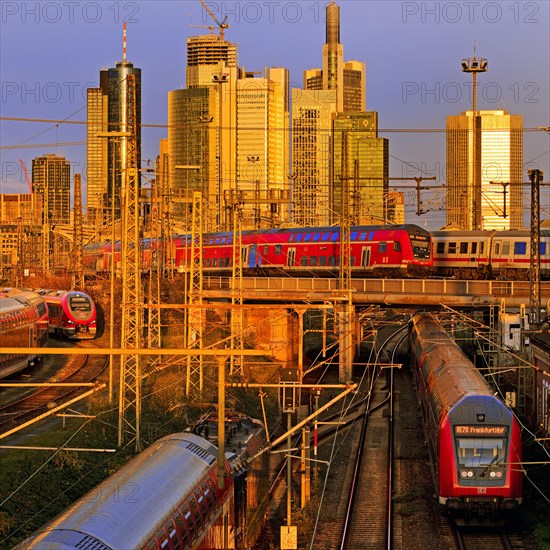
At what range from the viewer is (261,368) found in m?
49.5

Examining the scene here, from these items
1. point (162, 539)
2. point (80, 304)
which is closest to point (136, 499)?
point (162, 539)

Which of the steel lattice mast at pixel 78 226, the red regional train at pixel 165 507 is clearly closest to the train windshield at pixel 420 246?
the steel lattice mast at pixel 78 226

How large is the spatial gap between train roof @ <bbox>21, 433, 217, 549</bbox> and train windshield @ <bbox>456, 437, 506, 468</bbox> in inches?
300

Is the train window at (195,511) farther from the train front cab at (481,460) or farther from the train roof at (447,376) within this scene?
the train roof at (447,376)

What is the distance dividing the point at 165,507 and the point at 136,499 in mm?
436

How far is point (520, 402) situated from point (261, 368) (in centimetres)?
1676

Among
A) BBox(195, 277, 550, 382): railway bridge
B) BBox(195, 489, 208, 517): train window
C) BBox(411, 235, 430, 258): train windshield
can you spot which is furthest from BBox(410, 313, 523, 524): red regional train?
BBox(411, 235, 430, 258): train windshield

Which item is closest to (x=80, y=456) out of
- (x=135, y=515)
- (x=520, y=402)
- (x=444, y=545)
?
(x=444, y=545)

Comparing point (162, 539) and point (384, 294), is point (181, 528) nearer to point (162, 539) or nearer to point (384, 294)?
point (162, 539)

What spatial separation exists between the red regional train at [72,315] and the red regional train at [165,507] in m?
37.4

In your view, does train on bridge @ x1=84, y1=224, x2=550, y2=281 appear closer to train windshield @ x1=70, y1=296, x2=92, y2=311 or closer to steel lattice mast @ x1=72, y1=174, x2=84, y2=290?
train windshield @ x1=70, y1=296, x2=92, y2=311

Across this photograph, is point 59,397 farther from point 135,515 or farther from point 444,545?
point 135,515

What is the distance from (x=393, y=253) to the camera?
49000 mm

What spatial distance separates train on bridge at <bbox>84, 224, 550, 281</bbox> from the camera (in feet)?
157
